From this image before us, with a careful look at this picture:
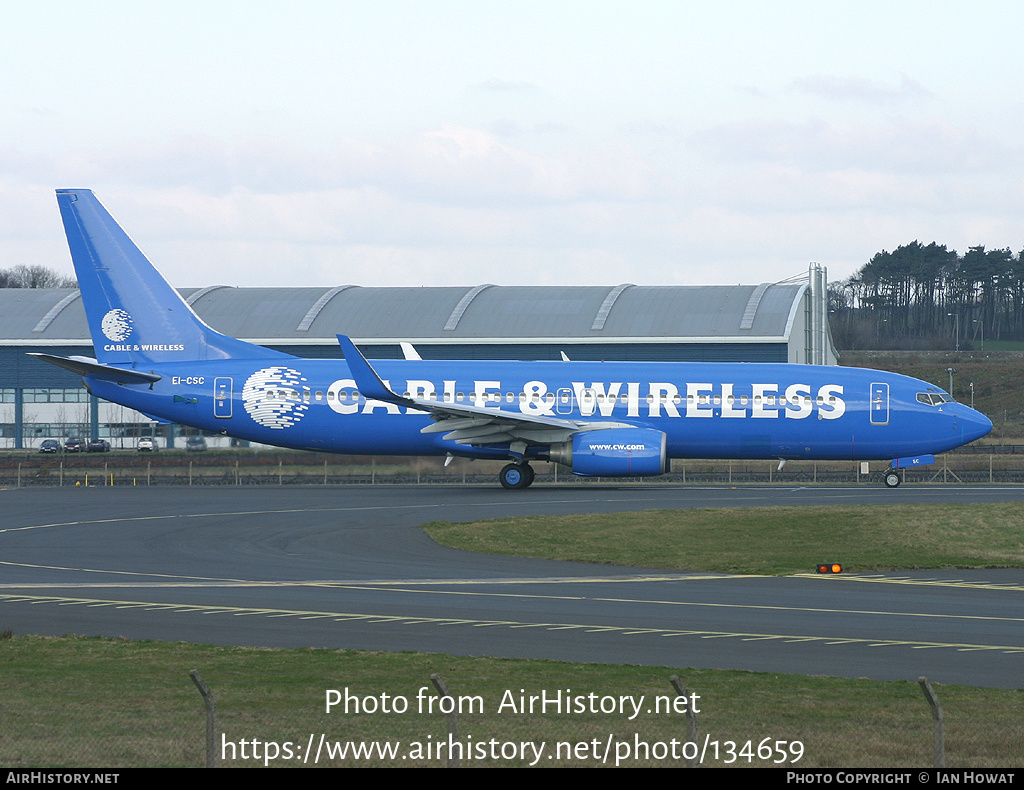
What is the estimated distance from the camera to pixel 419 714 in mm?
11945

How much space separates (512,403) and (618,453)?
4.79m

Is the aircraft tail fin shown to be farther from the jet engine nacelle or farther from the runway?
the jet engine nacelle

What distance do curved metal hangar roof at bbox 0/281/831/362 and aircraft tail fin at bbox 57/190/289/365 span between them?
28.2 meters

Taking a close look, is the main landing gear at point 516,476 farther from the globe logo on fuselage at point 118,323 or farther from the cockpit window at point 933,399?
the globe logo on fuselage at point 118,323

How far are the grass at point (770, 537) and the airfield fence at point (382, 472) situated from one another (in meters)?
16.5

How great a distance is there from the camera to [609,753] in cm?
1053

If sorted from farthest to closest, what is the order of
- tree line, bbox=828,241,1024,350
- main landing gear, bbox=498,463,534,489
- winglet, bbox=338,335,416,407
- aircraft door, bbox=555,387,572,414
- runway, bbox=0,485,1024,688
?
1. tree line, bbox=828,241,1024,350
2. main landing gear, bbox=498,463,534,489
3. aircraft door, bbox=555,387,572,414
4. winglet, bbox=338,335,416,407
5. runway, bbox=0,485,1024,688

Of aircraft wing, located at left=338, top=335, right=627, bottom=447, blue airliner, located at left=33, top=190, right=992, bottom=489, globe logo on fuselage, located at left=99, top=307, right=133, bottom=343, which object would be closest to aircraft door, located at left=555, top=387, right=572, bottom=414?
blue airliner, located at left=33, top=190, right=992, bottom=489

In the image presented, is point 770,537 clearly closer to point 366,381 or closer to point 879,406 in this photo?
point 879,406

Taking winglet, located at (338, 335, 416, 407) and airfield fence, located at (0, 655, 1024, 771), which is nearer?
airfield fence, located at (0, 655, 1024, 771)

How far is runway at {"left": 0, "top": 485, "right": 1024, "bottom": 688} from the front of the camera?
16422 mm

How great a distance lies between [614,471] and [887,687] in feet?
89.6
